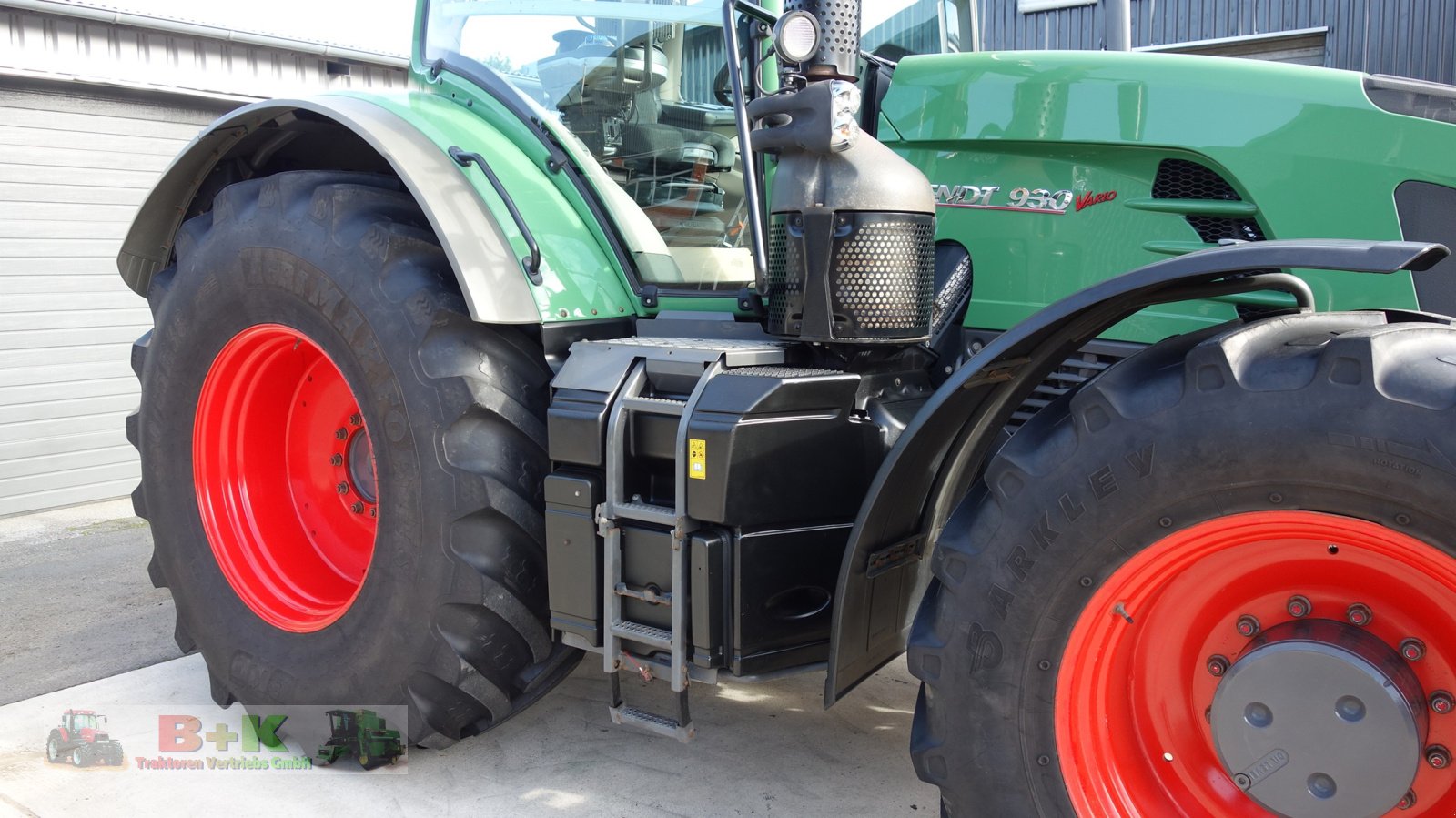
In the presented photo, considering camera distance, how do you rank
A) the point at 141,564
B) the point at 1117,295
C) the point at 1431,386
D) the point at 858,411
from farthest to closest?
the point at 141,564 < the point at 858,411 < the point at 1117,295 < the point at 1431,386

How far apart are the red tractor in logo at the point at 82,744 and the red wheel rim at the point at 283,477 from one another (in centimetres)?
52

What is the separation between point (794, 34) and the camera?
2.27 m

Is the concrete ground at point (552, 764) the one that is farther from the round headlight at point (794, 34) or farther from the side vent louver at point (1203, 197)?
the round headlight at point (794, 34)

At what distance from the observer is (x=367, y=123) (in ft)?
9.19

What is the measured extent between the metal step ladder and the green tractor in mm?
633

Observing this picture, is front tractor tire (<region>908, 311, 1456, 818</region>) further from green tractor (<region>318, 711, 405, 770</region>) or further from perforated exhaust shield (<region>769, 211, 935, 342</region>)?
green tractor (<region>318, 711, 405, 770</region>)

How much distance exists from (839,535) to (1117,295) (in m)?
0.83

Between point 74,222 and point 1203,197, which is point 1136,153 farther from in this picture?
point 74,222

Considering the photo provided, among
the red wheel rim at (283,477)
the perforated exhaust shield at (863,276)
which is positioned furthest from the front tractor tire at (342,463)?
the perforated exhaust shield at (863,276)

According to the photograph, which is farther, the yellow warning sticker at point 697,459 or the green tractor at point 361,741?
the green tractor at point 361,741

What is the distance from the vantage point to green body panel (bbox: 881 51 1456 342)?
229cm

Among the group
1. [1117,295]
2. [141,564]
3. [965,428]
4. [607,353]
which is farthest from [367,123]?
[141,564]

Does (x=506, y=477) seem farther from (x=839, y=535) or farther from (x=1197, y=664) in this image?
(x=1197, y=664)

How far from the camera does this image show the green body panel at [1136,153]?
2291mm
